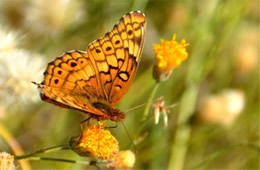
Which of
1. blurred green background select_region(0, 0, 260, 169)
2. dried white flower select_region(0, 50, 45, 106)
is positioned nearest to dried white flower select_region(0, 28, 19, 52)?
dried white flower select_region(0, 50, 45, 106)

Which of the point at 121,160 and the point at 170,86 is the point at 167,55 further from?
the point at 170,86

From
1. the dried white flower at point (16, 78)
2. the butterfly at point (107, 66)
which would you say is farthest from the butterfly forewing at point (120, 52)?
the dried white flower at point (16, 78)

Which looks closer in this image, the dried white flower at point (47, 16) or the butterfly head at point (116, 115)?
the butterfly head at point (116, 115)

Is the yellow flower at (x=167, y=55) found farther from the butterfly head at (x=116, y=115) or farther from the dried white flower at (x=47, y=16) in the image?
the dried white flower at (x=47, y=16)

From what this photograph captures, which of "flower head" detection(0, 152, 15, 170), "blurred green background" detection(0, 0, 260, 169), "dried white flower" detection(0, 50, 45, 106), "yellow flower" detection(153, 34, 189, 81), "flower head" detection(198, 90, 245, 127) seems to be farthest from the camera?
"flower head" detection(198, 90, 245, 127)

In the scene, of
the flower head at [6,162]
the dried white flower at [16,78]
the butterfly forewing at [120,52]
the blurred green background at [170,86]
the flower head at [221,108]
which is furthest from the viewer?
the flower head at [221,108]

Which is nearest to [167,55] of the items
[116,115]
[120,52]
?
[120,52]

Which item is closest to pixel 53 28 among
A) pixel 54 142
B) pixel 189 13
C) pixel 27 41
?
pixel 27 41

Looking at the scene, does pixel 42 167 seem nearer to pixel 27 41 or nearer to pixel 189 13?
pixel 27 41

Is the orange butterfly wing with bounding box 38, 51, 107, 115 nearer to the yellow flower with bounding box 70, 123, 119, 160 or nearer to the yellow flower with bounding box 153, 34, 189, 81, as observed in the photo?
the yellow flower with bounding box 70, 123, 119, 160
